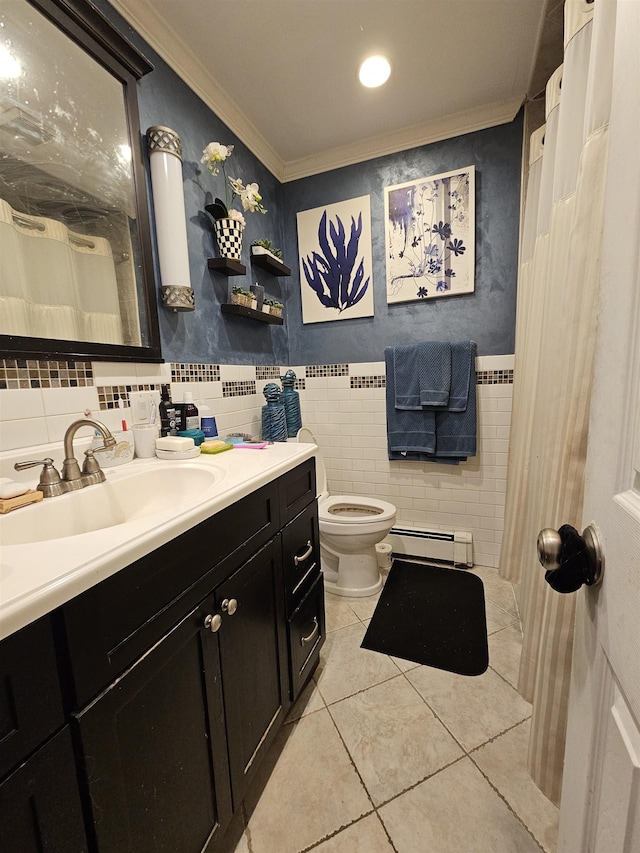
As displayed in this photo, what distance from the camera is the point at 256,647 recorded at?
0.92 metres

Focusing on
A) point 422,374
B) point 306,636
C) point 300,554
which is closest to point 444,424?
point 422,374

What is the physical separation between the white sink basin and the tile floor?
870 mm

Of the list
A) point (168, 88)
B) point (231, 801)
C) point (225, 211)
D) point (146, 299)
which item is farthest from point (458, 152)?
point (231, 801)

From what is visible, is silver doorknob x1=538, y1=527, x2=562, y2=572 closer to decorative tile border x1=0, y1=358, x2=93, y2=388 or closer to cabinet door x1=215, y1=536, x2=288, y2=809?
cabinet door x1=215, y1=536, x2=288, y2=809

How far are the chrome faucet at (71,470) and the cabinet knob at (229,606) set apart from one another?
460 mm

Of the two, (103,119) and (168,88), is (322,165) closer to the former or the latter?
(168,88)

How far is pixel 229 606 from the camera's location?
2.58 feet

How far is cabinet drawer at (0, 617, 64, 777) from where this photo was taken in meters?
0.40

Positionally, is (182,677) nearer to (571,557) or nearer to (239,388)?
(571,557)

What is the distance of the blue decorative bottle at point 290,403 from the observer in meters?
2.11

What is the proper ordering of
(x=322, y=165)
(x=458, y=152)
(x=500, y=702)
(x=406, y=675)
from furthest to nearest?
(x=322, y=165)
(x=458, y=152)
(x=406, y=675)
(x=500, y=702)

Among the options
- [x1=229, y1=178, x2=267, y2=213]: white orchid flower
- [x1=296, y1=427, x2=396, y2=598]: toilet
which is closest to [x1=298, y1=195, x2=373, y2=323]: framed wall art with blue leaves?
[x1=229, y1=178, x2=267, y2=213]: white orchid flower

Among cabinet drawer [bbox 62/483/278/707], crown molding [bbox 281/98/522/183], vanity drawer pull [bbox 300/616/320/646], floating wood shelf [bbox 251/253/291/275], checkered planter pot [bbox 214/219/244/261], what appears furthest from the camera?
floating wood shelf [bbox 251/253/291/275]

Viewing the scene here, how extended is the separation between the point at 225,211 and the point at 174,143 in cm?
30
